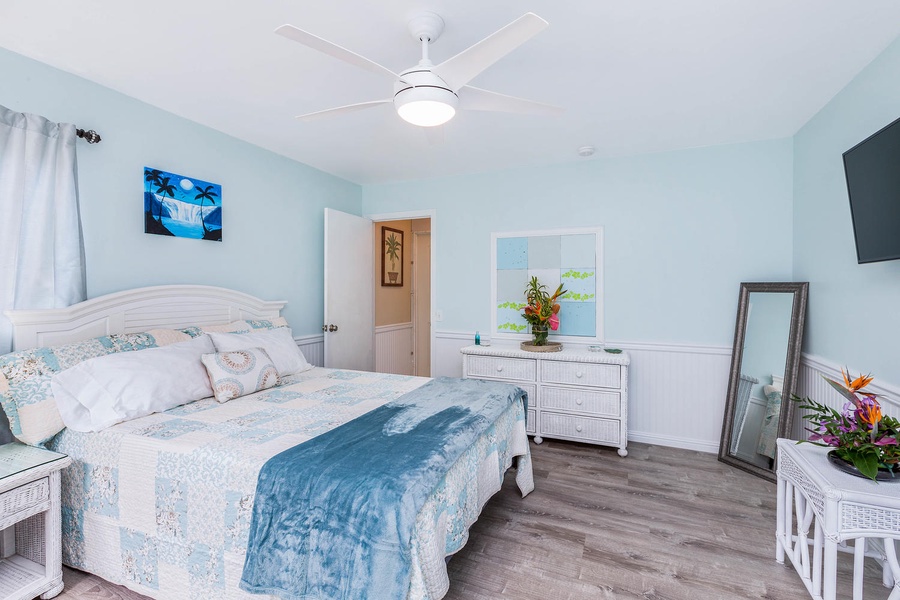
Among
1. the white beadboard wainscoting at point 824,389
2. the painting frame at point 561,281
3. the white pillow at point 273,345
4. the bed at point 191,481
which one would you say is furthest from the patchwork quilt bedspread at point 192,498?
the painting frame at point 561,281

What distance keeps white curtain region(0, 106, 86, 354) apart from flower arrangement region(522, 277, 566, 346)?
3075mm

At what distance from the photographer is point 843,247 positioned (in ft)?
8.00

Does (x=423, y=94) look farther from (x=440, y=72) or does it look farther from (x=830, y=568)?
(x=830, y=568)

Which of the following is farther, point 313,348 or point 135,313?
point 313,348

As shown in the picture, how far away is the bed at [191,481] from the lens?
5.01 feet

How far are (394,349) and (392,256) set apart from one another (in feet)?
3.90

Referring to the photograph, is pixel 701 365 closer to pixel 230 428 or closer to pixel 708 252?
pixel 708 252

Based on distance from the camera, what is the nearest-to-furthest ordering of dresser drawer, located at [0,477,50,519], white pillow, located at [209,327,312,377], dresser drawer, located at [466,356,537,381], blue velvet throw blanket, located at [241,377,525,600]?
blue velvet throw blanket, located at [241,377,525,600]
dresser drawer, located at [0,477,50,519]
white pillow, located at [209,327,312,377]
dresser drawer, located at [466,356,537,381]

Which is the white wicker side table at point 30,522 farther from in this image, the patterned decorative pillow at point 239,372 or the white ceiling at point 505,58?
the white ceiling at point 505,58

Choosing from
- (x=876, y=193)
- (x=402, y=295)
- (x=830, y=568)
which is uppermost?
(x=876, y=193)

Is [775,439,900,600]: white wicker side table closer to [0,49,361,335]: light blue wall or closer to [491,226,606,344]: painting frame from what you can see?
[491,226,606,344]: painting frame

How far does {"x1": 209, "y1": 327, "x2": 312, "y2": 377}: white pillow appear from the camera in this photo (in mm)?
2619

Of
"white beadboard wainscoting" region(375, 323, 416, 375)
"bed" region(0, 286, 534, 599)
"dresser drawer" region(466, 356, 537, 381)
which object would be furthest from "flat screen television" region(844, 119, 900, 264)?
"white beadboard wainscoting" region(375, 323, 416, 375)

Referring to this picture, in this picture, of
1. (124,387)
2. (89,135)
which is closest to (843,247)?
(124,387)
